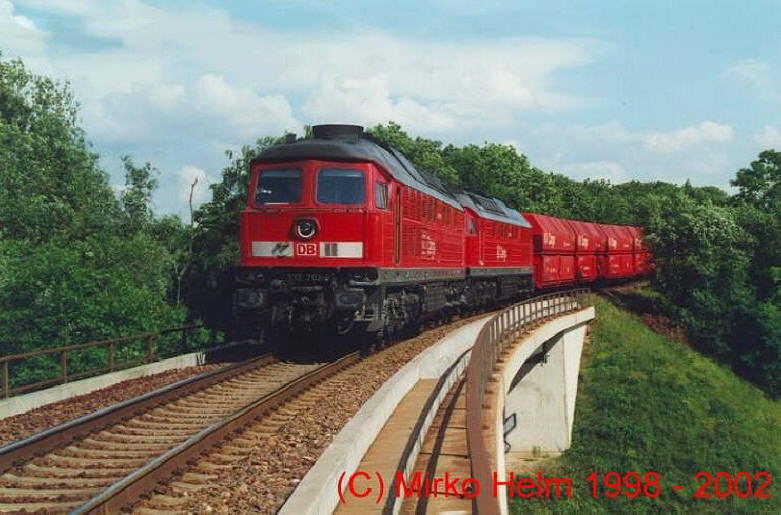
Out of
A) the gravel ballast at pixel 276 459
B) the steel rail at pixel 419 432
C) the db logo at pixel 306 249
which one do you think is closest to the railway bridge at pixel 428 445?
the steel rail at pixel 419 432

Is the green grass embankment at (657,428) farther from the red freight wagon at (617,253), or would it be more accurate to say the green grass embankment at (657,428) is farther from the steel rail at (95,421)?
the steel rail at (95,421)

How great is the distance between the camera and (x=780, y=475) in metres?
33.4

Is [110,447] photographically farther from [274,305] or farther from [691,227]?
[691,227]

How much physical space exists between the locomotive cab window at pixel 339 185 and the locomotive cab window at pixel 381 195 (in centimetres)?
38

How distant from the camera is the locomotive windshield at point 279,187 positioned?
18094 millimetres

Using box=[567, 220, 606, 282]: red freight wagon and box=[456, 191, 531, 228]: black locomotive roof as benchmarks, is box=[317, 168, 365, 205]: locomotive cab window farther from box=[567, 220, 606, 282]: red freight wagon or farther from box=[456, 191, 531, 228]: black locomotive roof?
box=[567, 220, 606, 282]: red freight wagon

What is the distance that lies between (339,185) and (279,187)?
1366 mm

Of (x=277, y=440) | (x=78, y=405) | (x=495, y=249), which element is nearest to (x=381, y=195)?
(x=78, y=405)

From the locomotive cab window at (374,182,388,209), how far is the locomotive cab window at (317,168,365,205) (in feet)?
1.25

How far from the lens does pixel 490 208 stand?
33594 millimetres

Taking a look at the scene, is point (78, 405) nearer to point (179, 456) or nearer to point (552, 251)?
point (179, 456)

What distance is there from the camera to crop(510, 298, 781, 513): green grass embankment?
3069 centimetres

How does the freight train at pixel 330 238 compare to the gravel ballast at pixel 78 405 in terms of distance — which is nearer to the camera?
the gravel ballast at pixel 78 405

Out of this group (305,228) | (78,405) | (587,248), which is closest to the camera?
(78,405)
